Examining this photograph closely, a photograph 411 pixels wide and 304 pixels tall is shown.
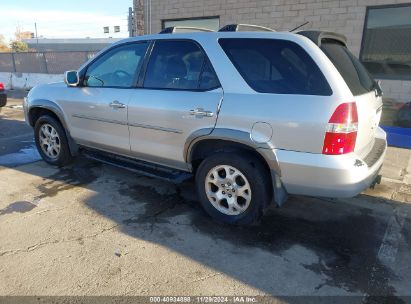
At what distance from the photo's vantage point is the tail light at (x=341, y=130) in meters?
2.76

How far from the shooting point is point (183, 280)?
105 inches

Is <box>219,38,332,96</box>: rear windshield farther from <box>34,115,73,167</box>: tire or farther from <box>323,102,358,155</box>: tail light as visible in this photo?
<box>34,115,73,167</box>: tire

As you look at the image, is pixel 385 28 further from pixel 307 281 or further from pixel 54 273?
pixel 54 273

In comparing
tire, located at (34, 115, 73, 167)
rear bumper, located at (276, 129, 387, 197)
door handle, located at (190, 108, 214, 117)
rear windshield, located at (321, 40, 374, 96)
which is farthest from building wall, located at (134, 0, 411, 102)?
tire, located at (34, 115, 73, 167)

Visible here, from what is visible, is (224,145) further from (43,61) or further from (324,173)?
(43,61)

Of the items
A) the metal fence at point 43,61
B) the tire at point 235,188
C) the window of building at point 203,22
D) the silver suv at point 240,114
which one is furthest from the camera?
the metal fence at point 43,61

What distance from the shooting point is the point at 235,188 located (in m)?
3.39

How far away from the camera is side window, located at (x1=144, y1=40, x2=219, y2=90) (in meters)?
3.52

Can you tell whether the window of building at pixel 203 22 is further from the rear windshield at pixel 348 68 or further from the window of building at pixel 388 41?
the rear windshield at pixel 348 68

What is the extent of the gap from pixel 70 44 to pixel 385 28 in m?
48.9

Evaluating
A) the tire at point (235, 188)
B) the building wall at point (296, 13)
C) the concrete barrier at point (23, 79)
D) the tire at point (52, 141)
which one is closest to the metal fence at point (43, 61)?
the concrete barrier at point (23, 79)

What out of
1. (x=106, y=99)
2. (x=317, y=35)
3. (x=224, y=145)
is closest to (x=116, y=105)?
(x=106, y=99)

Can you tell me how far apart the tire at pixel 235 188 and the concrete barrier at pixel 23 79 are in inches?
541

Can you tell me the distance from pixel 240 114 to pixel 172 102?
829 mm
